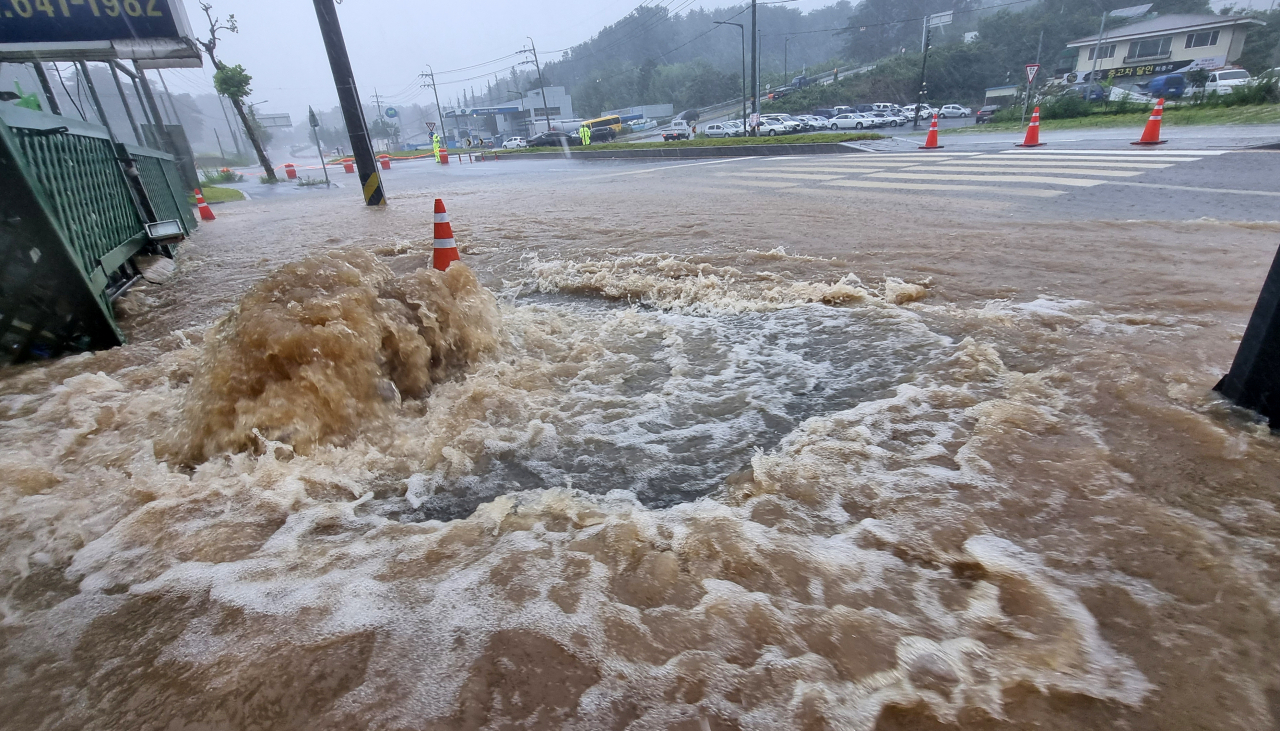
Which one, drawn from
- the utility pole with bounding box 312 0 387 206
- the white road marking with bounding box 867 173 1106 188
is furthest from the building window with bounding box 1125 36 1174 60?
the utility pole with bounding box 312 0 387 206

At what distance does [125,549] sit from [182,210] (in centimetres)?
961

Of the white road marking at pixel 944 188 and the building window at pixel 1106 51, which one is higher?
the building window at pixel 1106 51

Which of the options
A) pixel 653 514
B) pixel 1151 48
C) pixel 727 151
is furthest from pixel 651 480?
pixel 1151 48

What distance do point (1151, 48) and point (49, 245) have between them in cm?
5889

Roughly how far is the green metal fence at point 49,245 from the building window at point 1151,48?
57.9m

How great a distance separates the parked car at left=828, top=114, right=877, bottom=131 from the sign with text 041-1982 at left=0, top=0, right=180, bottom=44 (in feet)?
104

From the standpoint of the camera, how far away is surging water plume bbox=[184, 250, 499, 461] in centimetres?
254

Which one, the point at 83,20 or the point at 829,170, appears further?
the point at 829,170

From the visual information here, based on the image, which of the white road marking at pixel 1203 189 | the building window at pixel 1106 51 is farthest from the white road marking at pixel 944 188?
the building window at pixel 1106 51

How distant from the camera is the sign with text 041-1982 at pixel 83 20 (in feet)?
28.7

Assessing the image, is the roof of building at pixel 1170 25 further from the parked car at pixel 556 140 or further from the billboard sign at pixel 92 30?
the billboard sign at pixel 92 30

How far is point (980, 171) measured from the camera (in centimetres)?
913

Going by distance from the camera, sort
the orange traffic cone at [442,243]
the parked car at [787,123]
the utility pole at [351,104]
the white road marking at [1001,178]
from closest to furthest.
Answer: the orange traffic cone at [442,243] < the white road marking at [1001,178] < the utility pole at [351,104] < the parked car at [787,123]

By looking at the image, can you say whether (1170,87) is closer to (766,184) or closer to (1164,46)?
(1164,46)
